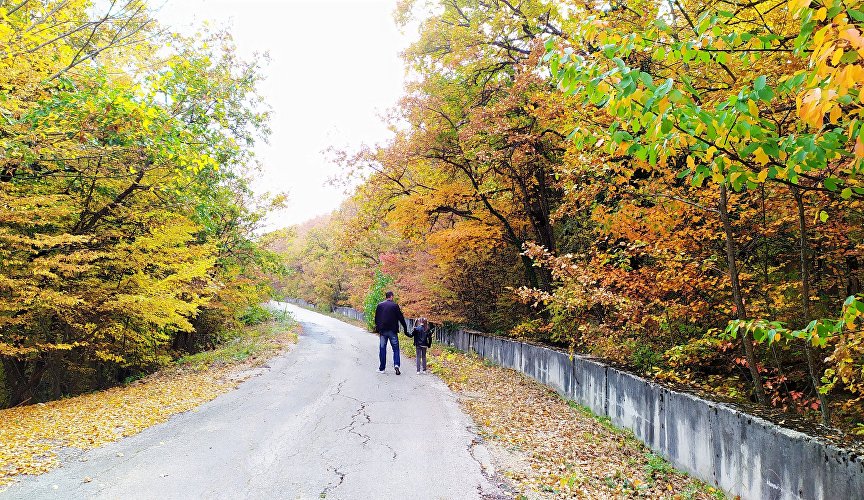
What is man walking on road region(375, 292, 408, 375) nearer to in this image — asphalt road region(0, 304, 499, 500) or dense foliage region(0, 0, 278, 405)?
asphalt road region(0, 304, 499, 500)

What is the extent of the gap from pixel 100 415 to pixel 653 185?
9715 mm

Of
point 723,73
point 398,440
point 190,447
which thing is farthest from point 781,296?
point 190,447

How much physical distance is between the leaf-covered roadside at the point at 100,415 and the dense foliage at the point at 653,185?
20.9 ft

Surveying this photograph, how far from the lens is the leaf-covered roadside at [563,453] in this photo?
498 centimetres

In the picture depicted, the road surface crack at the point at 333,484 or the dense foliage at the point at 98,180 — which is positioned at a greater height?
the dense foliage at the point at 98,180

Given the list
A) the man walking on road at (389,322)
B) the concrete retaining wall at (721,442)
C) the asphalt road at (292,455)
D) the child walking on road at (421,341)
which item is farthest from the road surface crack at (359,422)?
the child walking on road at (421,341)

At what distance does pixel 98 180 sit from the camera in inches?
420

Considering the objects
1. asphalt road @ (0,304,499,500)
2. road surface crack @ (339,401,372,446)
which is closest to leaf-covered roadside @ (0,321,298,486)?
asphalt road @ (0,304,499,500)

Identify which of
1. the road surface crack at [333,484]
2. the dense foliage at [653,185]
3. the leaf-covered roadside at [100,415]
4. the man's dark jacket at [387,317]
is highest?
the dense foliage at [653,185]

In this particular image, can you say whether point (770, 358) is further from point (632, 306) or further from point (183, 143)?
point (183, 143)

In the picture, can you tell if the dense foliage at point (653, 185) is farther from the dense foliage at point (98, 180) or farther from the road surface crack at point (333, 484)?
the dense foliage at point (98, 180)

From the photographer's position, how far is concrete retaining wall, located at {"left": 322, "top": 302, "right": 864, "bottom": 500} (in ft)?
12.0

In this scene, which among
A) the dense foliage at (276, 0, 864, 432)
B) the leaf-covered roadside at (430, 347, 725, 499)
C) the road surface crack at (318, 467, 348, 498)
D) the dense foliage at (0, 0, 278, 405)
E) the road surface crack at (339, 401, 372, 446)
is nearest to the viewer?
the dense foliage at (276, 0, 864, 432)

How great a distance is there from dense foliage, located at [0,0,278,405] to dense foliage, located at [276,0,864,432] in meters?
5.44
